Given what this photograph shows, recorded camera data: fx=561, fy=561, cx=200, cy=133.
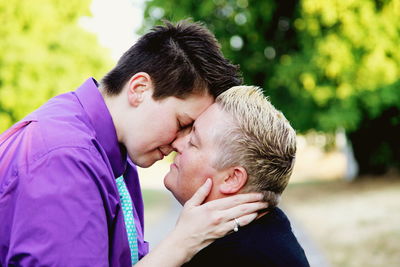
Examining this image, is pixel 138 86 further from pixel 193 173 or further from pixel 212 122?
pixel 193 173

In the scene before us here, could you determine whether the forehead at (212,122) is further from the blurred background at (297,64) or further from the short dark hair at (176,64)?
the blurred background at (297,64)

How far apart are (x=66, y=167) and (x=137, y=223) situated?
40.6 inches

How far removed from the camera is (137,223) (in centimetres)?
287

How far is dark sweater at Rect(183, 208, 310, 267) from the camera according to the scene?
93.5 inches

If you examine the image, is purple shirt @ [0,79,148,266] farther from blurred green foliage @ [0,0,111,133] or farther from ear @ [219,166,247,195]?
blurred green foliage @ [0,0,111,133]

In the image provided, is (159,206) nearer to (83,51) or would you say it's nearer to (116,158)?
(83,51)

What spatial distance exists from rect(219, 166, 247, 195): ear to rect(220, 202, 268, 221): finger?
0.37 feet

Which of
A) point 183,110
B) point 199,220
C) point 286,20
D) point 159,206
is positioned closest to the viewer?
point 199,220

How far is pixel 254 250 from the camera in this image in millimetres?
2389

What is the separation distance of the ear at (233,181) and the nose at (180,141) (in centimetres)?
29

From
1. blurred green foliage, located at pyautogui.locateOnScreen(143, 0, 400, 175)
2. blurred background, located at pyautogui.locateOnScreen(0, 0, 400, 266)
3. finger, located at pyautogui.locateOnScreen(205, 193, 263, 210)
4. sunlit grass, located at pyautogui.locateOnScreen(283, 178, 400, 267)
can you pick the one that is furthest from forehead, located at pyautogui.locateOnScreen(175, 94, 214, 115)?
blurred green foliage, located at pyautogui.locateOnScreen(143, 0, 400, 175)

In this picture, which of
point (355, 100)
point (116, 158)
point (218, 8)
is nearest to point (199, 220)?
point (116, 158)

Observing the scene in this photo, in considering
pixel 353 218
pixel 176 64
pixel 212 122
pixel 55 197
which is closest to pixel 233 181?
pixel 212 122

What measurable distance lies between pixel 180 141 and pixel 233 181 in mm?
360
